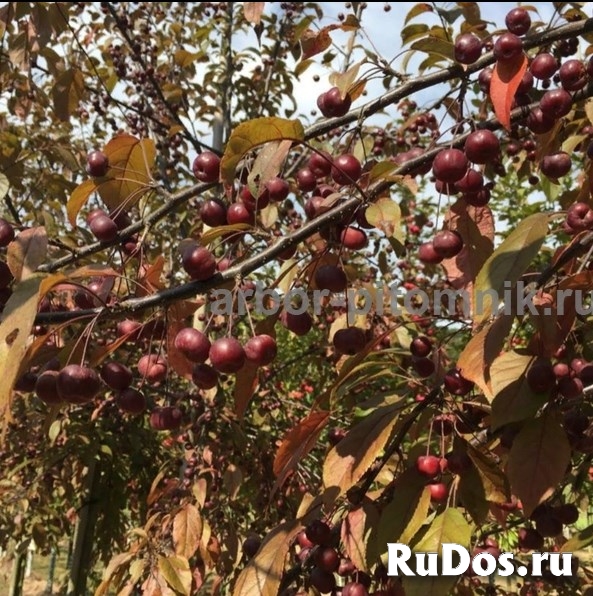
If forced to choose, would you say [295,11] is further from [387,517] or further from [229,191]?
[387,517]

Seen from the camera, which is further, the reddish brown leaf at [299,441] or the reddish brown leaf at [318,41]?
the reddish brown leaf at [318,41]

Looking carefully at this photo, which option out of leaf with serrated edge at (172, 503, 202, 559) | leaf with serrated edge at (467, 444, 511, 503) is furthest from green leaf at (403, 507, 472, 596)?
leaf with serrated edge at (172, 503, 202, 559)

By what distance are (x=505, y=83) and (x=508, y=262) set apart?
0.42 metres

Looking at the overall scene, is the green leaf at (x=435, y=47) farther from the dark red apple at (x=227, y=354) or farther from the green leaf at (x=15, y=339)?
the green leaf at (x=15, y=339)

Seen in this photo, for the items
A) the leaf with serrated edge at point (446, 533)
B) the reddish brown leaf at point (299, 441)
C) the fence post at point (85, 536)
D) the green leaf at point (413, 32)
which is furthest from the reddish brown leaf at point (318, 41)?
the fence post at point (85, 536)

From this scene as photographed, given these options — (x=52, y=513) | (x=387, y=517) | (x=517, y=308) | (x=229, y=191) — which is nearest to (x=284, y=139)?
(x=229, y=191)

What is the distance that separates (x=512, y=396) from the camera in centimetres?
118

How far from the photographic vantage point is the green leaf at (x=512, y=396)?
1158 mm

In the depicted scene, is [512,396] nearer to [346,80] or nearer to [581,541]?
[581,541]

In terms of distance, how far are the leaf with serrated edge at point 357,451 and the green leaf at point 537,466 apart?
0.86 ft

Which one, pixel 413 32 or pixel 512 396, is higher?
pixel 413 32

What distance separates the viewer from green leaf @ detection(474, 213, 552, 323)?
100 centimetres

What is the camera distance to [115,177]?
152 centimetres

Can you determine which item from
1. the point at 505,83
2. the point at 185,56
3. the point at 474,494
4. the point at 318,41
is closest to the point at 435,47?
the point at 505,83
